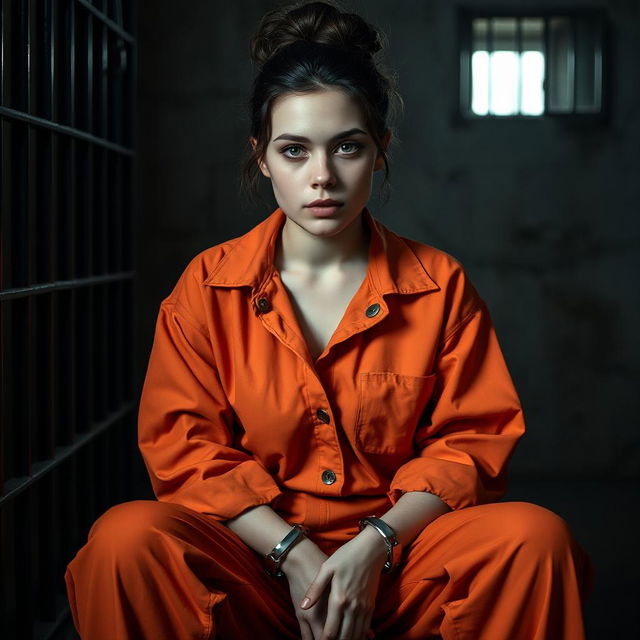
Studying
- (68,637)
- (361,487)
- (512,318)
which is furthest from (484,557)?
(512,318)

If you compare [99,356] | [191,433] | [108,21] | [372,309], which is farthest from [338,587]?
[108,21]

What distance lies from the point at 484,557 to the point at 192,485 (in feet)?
1.56

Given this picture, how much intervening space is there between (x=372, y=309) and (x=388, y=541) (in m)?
0.40

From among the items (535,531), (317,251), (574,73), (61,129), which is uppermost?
(574,73)

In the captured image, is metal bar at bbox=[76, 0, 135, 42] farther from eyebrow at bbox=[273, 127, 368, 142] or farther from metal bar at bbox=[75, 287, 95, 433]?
eyebrow at bbox=[273, 127, 368, 142]

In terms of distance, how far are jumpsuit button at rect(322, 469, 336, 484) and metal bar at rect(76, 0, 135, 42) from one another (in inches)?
54.1

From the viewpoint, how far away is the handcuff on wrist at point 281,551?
4.81ft

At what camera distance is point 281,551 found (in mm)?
1464

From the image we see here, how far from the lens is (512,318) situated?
129 inches

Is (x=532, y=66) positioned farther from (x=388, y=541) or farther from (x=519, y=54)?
(x=388, y=541)

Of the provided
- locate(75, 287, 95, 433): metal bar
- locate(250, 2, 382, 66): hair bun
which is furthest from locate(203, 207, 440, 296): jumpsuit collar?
locate(75, 287, 95, 433): metal bar

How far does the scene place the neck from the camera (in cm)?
173

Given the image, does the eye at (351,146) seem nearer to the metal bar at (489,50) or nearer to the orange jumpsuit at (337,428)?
the orange jumpsuit at (337,428)

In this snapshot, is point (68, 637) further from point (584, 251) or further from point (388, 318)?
point (584, 251)
